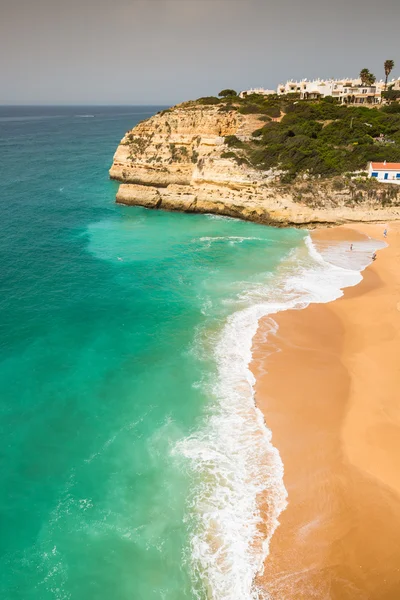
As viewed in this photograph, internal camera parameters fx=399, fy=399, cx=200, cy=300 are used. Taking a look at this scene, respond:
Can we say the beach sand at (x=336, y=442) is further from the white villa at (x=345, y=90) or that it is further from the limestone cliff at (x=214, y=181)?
the white villa at (x=345, y=90)

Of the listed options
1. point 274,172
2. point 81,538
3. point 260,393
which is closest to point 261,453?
point 260,393

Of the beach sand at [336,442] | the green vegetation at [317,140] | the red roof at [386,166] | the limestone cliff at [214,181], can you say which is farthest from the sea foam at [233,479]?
the green vegetation at [317,140]

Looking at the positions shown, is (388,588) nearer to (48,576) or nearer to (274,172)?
(48,576)

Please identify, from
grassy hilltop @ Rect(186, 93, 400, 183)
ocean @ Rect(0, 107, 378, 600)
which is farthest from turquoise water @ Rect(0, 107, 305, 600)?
grassy hilltop @ Rect(186, 93, 400, 183)

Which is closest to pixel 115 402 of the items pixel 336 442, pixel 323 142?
pixel 336 442

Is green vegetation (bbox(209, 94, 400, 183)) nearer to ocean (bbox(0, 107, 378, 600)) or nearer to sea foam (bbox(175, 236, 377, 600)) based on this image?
ocean (bbox(0, 107, 378, 600))
